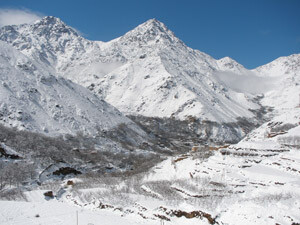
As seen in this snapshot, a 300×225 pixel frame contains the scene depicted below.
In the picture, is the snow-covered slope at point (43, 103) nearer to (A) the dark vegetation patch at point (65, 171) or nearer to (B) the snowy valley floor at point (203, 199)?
(A) the dark vegetation patch at point (65, 171)

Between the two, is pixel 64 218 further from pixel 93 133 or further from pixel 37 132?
pixel 93 133

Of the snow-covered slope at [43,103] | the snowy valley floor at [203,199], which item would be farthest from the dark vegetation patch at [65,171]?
the snow-covered slope at [43,103]

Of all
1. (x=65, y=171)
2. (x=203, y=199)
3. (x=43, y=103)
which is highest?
(x=43, y=103)

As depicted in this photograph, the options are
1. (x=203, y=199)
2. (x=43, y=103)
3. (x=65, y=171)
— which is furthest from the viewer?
(x=43, y=103)

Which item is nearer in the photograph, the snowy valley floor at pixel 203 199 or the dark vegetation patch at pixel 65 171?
the snowy valley floor at pixel 203 199

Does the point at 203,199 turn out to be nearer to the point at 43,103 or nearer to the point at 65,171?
the point at 65,171

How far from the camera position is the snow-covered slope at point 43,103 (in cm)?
10205

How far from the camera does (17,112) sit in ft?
331

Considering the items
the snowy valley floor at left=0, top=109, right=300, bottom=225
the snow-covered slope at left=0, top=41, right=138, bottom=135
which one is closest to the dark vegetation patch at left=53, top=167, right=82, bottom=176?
the snowy valley floor at left=0, top=109, right=300, bottom=225

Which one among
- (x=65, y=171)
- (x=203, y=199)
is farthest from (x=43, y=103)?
(x=203, y=199)

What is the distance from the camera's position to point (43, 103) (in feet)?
380

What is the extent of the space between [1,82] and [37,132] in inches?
1183

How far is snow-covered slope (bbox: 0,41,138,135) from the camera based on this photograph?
10205 cm

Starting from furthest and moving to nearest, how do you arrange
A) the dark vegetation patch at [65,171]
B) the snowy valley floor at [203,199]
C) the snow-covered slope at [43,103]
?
the snow-covered slope at [43,103]
the dark vegetation patch at [65,171]
the snowy valley floor at [203,199]
